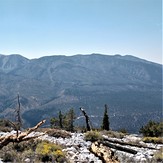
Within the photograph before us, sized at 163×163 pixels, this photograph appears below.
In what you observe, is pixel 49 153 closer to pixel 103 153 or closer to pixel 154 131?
pixel 103 153

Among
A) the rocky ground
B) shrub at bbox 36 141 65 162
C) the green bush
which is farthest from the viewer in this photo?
the green bush

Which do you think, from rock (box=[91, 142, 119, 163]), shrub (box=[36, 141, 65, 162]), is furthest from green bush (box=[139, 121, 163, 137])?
shrub (box=[36, 141, 65, 162])

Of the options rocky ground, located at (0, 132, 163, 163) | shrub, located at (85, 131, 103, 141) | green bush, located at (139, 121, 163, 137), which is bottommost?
green bush, located at (139, 121, 163, 137)

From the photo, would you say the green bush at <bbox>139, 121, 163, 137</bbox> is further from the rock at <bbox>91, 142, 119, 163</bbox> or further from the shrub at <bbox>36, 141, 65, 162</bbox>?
the shrub at <bbox>36, 141, 65, 162</bbox>

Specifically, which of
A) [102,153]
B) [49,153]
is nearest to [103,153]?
[102,153]

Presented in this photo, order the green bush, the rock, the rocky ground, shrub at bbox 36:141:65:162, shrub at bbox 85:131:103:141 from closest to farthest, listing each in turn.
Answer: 1. the rock
2. the rocky ground
3. shrub at bbox 36:141:65:162
4. shrub at bbox 85:131:103:141
5. the green bush

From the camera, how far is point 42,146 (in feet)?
58.4

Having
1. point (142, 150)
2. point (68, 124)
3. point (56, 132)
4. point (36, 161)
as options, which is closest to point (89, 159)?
point (36, 161)

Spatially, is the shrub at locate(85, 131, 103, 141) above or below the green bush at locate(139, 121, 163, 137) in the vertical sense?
above

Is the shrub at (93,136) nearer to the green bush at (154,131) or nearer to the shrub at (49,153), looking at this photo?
the shrub at (49,153)

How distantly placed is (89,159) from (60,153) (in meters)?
1.59

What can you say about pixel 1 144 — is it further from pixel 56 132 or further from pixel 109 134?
pixel 109 134

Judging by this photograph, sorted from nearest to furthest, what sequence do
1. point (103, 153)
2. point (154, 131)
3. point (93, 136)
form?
point (103, 153) → point (93, 136) → point (154, 131)

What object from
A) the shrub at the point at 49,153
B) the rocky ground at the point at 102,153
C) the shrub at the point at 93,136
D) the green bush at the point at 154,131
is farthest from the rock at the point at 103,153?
the green bush at the point at 154,131
